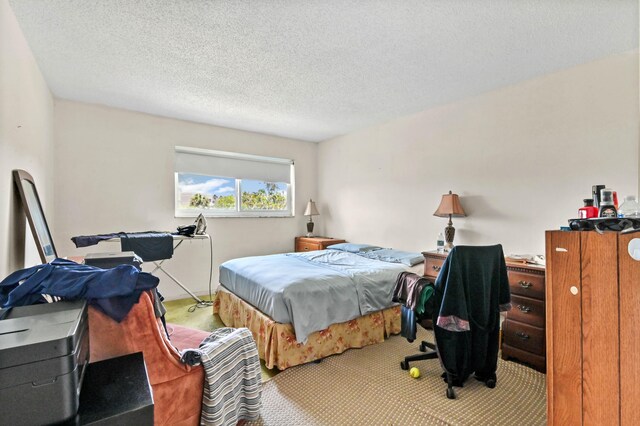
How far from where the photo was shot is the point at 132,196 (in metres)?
3.68

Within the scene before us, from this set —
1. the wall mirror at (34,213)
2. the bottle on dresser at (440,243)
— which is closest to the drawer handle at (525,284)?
the bottle on dresser at (440,243)

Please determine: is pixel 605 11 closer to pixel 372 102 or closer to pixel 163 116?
pixel 372 102

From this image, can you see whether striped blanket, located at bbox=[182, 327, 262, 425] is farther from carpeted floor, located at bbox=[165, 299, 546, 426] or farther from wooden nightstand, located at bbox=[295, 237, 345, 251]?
wooden nightstand, located at bbox=[295, 237, 345, 251]

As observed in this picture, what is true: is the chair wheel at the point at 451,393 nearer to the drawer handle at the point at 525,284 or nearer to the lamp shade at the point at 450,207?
the drawer handle at the point at 525,284

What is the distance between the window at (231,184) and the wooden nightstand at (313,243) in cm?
54

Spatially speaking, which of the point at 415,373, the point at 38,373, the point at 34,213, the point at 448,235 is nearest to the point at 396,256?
the point at 448,235

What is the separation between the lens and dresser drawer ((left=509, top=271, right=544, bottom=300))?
85.1 inches

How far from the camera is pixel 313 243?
4.56 m

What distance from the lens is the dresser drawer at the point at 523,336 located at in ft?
7.13

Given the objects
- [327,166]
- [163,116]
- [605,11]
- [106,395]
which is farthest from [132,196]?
[605,11]

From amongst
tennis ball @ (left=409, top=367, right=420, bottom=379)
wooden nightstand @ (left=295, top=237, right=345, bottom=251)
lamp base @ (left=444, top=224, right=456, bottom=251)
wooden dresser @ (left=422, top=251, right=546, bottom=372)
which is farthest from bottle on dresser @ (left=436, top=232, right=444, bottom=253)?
wooden nightstand @ (left=295, top=237, right=345, bottom=251)

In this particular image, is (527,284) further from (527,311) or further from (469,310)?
(469,310)

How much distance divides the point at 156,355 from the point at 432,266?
2509 mm

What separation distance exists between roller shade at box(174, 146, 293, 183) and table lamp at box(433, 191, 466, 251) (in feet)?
8.77
